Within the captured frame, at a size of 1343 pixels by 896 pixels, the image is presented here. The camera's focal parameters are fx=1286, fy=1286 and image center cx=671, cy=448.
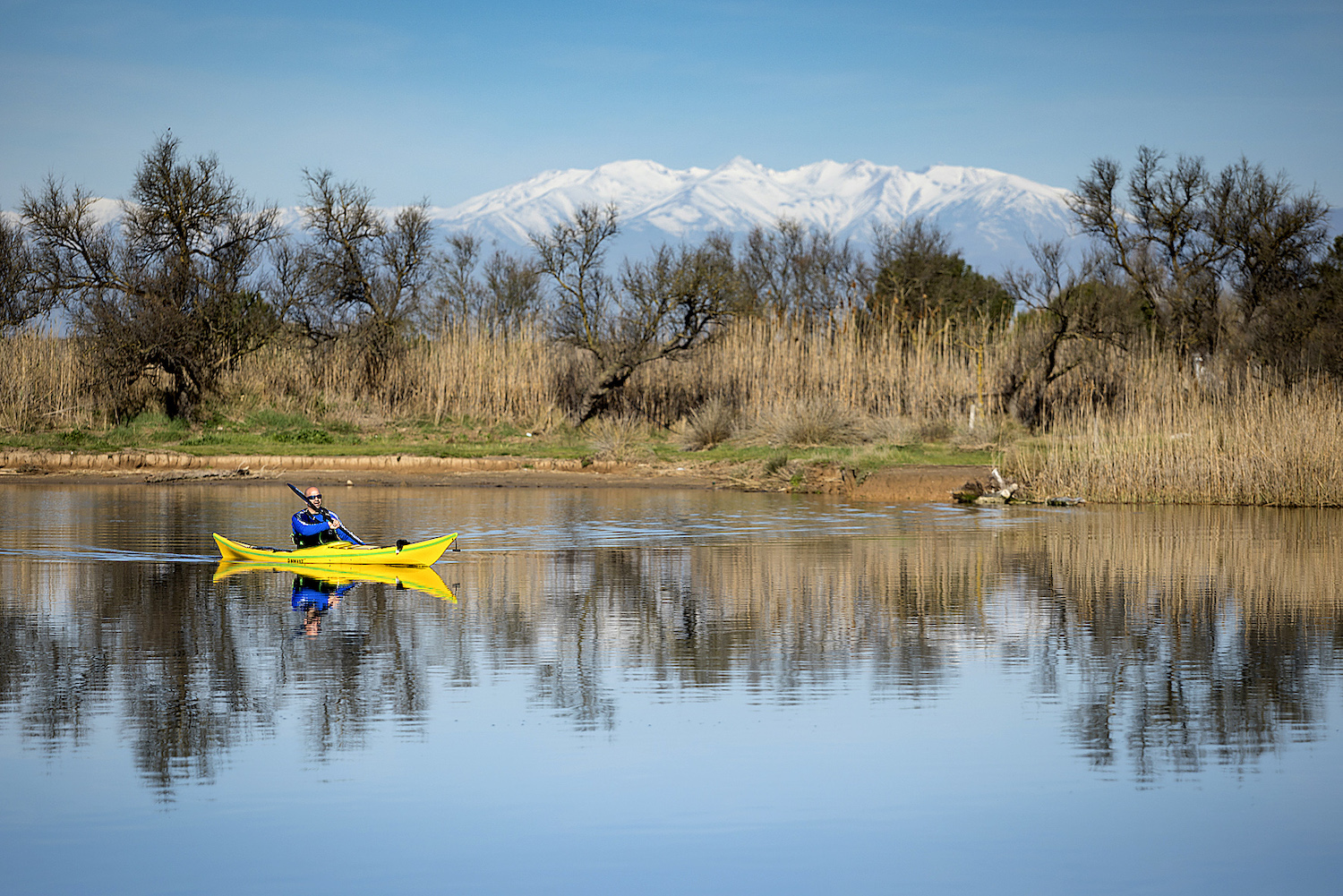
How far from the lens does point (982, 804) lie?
265 inches

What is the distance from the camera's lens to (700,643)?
35.5 ft

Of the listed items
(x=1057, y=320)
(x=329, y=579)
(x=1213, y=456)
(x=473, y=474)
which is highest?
(x=1057, y=320)

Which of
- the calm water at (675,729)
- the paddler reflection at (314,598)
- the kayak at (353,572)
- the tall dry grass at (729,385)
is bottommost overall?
the calm water at (675,729)

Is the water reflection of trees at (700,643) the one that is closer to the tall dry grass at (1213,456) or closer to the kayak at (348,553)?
the kayak at (348,553)

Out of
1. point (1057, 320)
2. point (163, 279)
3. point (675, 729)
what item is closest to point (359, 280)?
point (163, 279)

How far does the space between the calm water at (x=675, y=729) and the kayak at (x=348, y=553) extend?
39 centimetres

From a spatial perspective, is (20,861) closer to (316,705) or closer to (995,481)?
(316,705)

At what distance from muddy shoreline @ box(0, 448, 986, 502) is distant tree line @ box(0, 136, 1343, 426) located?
4113 mm

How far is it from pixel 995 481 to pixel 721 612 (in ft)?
46.6

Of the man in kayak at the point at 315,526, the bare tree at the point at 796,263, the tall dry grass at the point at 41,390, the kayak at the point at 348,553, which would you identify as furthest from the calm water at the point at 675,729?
the bare tree at the point at 796,263

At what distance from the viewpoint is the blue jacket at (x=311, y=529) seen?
15.4 meters

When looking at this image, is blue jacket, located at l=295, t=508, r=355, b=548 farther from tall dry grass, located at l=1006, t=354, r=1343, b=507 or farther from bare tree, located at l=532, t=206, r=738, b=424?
bare tree, located at l=532, t=206, r=738, b=424

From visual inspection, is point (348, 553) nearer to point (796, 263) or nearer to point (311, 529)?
point (311, 529)

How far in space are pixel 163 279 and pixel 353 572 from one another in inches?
843
